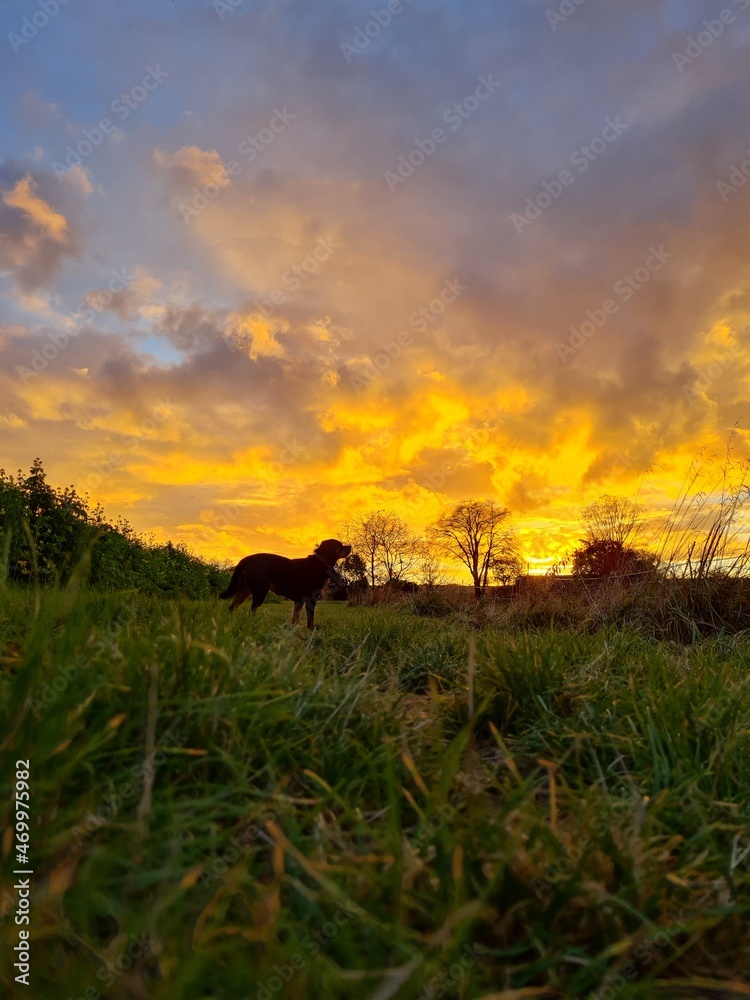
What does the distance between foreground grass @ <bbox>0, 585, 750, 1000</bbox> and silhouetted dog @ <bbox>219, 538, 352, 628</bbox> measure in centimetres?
759

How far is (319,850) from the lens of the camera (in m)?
1.65

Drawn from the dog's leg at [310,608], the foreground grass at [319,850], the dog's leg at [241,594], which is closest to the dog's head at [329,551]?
the dog's leg at [310,608]

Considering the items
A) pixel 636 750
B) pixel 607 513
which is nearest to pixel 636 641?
pixel 636 750

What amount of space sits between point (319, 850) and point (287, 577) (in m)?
9.27

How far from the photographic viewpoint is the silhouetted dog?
10414 millimetres

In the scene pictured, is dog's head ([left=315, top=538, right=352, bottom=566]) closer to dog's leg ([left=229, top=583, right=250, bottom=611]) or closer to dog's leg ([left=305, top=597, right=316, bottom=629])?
dog's leg ([left=305, top=597, right=316, bottom=629])

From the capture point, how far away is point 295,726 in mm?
2361

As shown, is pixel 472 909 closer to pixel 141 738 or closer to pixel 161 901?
pixel 161 901

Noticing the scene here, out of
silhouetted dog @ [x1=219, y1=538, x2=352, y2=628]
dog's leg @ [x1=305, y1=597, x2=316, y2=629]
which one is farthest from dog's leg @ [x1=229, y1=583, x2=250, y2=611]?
dog's leg @ [x1=305, y1=597, x2=316, y2=629]

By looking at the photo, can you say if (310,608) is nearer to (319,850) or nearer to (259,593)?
(259,593)

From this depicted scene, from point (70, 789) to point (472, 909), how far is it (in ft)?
3.88

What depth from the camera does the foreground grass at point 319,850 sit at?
4.50 ft

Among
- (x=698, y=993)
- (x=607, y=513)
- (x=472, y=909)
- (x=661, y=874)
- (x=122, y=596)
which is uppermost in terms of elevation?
(x=607, y=513)

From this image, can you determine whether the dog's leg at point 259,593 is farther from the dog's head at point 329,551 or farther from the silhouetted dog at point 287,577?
the dog's head at point 329,551
